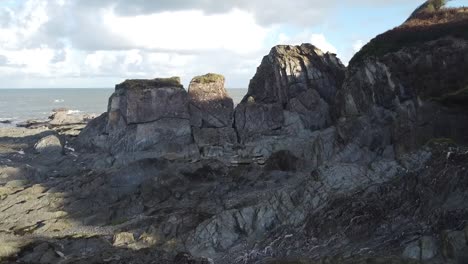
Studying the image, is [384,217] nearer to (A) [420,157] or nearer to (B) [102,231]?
(A) [420,157]

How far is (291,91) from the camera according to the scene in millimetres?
61156

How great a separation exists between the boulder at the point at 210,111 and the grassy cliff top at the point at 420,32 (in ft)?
57.4

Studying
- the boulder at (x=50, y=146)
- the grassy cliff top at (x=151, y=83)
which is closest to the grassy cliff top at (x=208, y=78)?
the grassy cliff top at (x=151, y=83)

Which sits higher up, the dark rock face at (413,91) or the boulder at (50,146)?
the dark rock face at (413,91)

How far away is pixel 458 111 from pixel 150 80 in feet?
138

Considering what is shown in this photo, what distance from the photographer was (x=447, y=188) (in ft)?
72.9

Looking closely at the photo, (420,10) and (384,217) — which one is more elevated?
(420,10)

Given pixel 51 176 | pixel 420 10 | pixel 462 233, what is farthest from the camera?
pixel 420 10

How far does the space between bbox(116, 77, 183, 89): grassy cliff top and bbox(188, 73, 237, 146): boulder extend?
217 centimetres

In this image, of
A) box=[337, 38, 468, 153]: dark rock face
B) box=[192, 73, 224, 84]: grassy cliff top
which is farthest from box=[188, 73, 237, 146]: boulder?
box=[337, 38, 468, 153]: dark rock face

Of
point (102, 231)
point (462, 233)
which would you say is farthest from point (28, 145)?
point (462, 233)

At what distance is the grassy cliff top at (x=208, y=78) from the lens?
219ft

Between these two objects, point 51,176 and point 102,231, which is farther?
point 51,176

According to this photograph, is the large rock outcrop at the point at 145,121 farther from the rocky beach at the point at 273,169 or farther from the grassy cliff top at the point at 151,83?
the rocky beach at the point at 273,169
